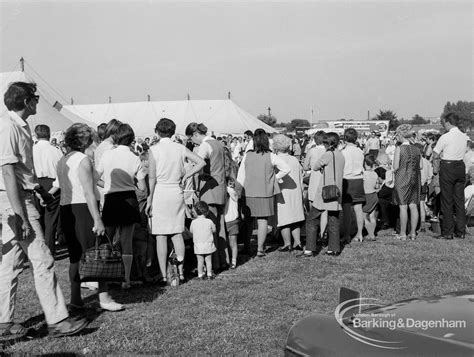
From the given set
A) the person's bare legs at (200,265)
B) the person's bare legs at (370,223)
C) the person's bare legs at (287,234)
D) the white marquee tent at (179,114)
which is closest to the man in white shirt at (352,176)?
the person's bare legs at (370,223)

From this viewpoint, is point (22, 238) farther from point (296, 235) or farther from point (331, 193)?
point (296, 235)

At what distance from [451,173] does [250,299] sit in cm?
492

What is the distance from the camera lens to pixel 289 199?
8.32 metres

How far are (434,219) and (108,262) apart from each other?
22.9 feet

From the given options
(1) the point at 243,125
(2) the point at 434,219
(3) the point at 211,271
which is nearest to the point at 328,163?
(3) the point at 211,271

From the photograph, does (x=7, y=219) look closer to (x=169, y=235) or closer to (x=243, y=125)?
(x=169, y=235)

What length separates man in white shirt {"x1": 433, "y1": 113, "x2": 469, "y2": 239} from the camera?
9.09 m

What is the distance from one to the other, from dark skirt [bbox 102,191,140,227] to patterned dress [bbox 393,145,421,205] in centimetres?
500

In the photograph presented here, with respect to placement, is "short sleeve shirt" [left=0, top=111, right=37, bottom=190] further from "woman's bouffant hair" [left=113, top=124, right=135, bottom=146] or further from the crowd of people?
"woman's bouffant hair" [left=113, top=124, right=135, bottom=146]

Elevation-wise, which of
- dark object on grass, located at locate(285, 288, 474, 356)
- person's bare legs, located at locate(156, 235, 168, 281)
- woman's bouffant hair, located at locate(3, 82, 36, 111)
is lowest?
person's bare legs, located at locate(156, 235, 168, 281)

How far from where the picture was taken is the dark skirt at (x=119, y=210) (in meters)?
5.78

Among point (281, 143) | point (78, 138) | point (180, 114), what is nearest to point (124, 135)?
point (78, 138)

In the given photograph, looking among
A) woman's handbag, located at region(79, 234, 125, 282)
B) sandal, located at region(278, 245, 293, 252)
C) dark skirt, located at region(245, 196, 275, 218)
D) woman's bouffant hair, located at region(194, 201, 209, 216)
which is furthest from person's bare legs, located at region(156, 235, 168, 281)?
sandal, located at region(278, 245, 293, 252)

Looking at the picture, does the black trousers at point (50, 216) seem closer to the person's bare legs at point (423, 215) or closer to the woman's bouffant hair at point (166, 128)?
the woman's bouffant hair at point (166, 128)
